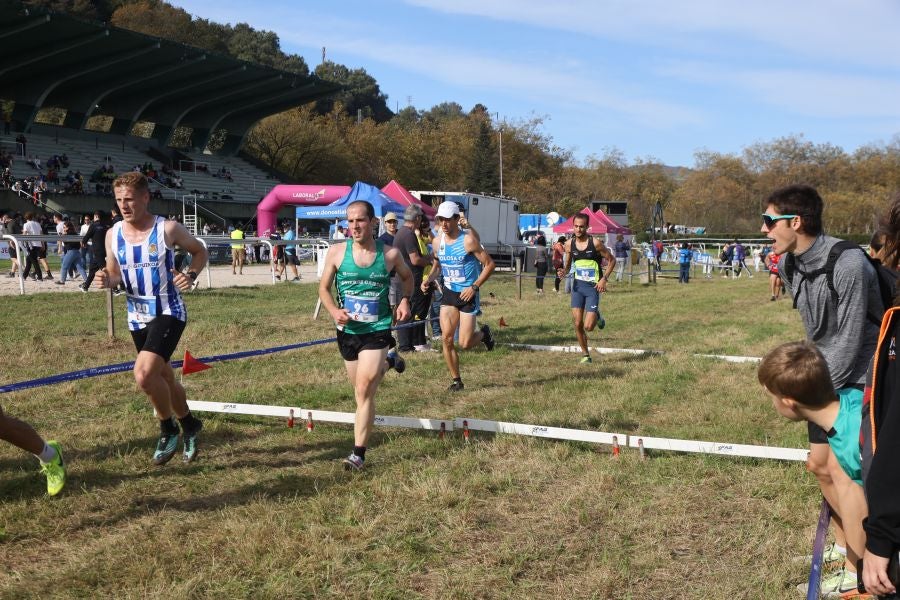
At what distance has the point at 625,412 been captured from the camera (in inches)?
289

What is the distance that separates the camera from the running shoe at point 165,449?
5531 millimetres

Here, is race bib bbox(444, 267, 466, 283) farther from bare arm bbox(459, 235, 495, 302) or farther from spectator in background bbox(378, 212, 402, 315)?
spectator in background bbox(378, 212, 402, 315)

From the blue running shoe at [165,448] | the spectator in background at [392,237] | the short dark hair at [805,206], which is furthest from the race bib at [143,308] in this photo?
the spectator in background at [392,237]

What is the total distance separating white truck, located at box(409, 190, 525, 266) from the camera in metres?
32.3

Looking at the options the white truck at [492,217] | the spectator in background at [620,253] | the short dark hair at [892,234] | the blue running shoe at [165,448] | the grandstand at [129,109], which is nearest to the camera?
the short dark hair at [892,234]

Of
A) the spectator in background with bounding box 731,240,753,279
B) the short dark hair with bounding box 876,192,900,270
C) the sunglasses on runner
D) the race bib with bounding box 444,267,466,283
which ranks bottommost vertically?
the spectator in background with bounding box 731,240,753,279

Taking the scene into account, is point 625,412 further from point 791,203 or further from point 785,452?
point 791,203

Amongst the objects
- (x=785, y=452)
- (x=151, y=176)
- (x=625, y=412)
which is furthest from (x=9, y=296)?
(x=151, y=176)

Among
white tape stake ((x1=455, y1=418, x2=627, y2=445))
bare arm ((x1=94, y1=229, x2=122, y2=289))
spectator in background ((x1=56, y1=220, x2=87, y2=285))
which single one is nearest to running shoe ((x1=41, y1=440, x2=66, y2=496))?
bare arm ((x1=94, y1=229, x2=122, y2=289))

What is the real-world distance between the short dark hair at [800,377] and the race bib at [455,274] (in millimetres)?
5758

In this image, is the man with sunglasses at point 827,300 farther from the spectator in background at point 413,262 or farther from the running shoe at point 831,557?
the spectator in background at point 413,262

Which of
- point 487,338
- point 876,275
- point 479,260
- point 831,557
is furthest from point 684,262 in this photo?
point 876,275

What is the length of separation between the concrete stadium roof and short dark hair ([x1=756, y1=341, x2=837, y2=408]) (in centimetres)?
4176

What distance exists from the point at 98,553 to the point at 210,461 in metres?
1.66
